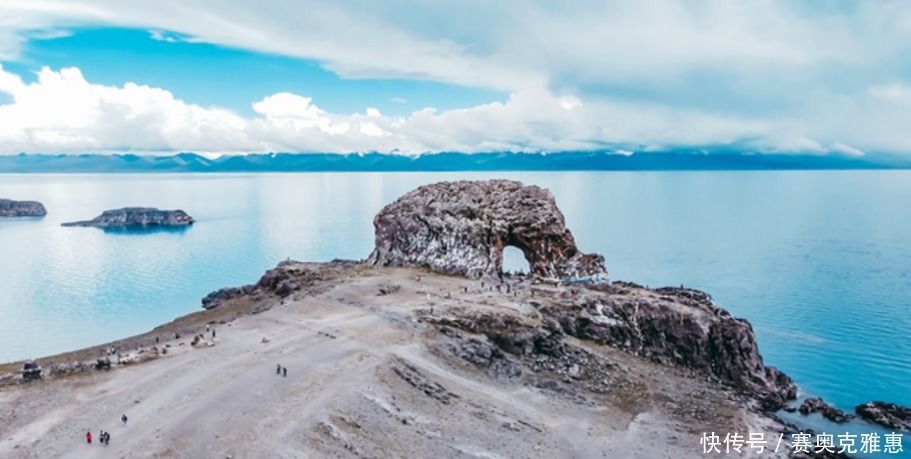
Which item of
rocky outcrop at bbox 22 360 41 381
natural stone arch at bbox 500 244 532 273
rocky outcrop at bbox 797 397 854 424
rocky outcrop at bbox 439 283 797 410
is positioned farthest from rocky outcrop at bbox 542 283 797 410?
natural stone arch at bbox 500 244 532 273

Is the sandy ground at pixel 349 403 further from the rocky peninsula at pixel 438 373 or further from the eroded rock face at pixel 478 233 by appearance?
the eroded rock face at pixel 478 233

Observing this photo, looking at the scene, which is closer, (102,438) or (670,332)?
(102,438)

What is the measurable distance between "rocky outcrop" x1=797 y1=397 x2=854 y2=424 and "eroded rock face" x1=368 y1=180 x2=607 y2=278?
26333 mm

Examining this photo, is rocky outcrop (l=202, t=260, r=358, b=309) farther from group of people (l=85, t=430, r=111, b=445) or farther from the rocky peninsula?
group of people (l=85, t=430, r=111, b=445)

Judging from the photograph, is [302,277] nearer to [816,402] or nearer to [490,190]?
[490,190]

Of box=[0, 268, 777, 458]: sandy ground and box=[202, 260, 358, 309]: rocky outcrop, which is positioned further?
box=[202, 260, 358, 309]: rocky outcrop

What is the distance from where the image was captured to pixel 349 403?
37.8 m

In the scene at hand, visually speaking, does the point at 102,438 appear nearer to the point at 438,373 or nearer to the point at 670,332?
the point at 438,373

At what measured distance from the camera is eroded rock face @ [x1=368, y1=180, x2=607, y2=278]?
72125 mm

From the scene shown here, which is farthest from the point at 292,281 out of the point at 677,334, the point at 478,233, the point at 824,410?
the point at 824,410

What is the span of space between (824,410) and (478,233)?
3954 cm

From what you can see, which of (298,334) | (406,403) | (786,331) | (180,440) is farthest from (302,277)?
(786,331)

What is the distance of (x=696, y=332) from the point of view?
56875 millimetres

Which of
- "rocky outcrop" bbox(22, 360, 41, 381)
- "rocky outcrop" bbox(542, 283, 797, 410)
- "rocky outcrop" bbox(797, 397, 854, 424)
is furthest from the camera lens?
"rocky outcrop" bbox(542, 283, 797, 410)
